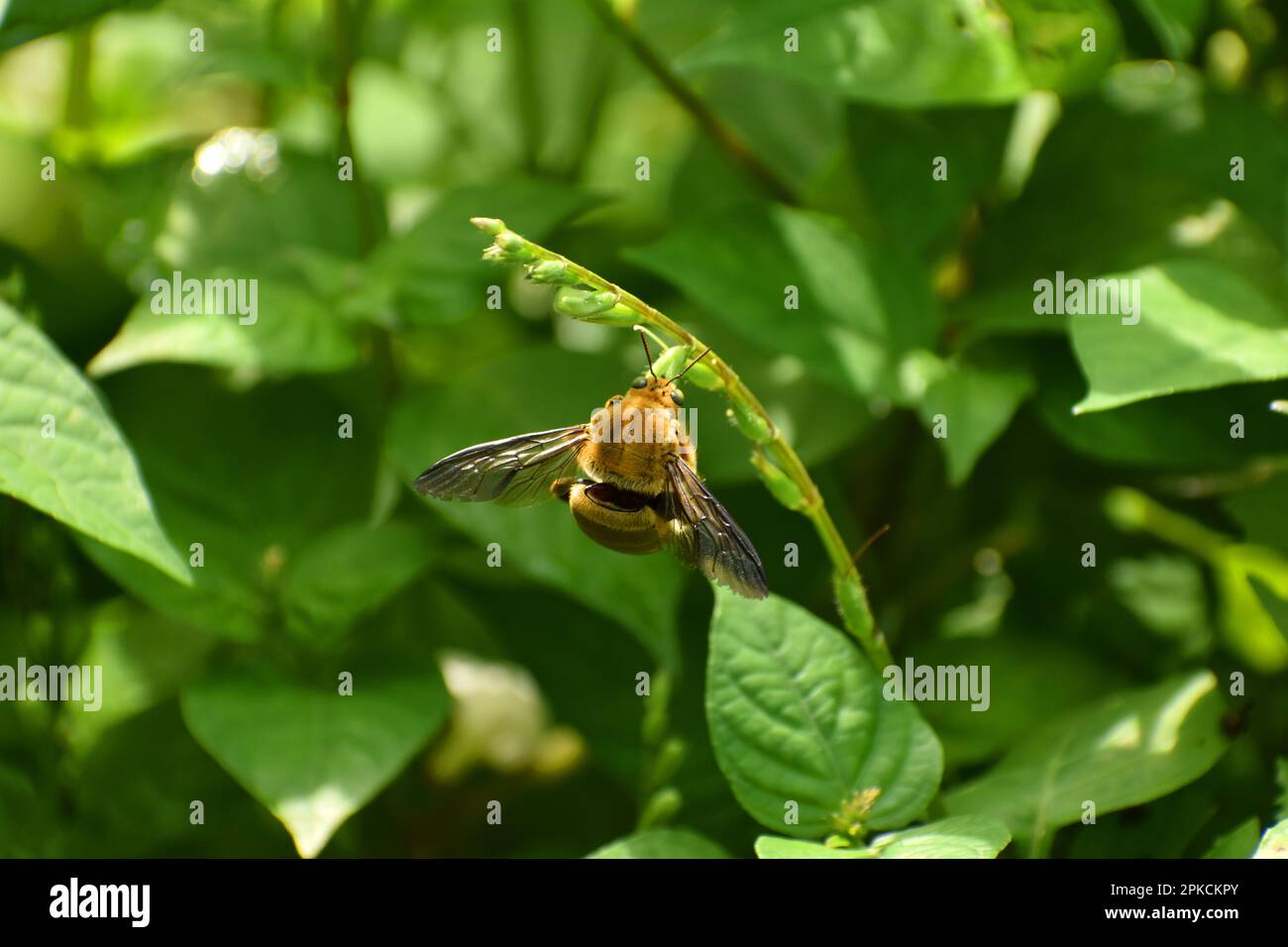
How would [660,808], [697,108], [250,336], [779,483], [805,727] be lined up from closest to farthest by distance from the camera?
[779,483] < [805,727] < [660,808] < [250,336] < [697,108]

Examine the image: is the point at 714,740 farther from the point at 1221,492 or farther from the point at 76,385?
the point at 1221,492

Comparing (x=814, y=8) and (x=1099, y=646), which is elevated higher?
(x=814, y=8)

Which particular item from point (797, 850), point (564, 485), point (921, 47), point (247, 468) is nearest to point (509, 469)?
point (564, 485)

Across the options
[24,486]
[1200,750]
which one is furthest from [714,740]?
[24,486]

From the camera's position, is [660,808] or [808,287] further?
[808,287]

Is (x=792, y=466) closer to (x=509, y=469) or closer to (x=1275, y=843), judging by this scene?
(x=509, y=469)

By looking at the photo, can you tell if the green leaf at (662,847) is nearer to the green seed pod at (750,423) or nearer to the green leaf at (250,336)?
the green seed pod at (750,423)

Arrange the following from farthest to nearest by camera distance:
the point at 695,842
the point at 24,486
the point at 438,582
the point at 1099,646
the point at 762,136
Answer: the point at 762,136
the point at 438,582
the point at 1099,646
the point at 695,842
the point at 24,486
